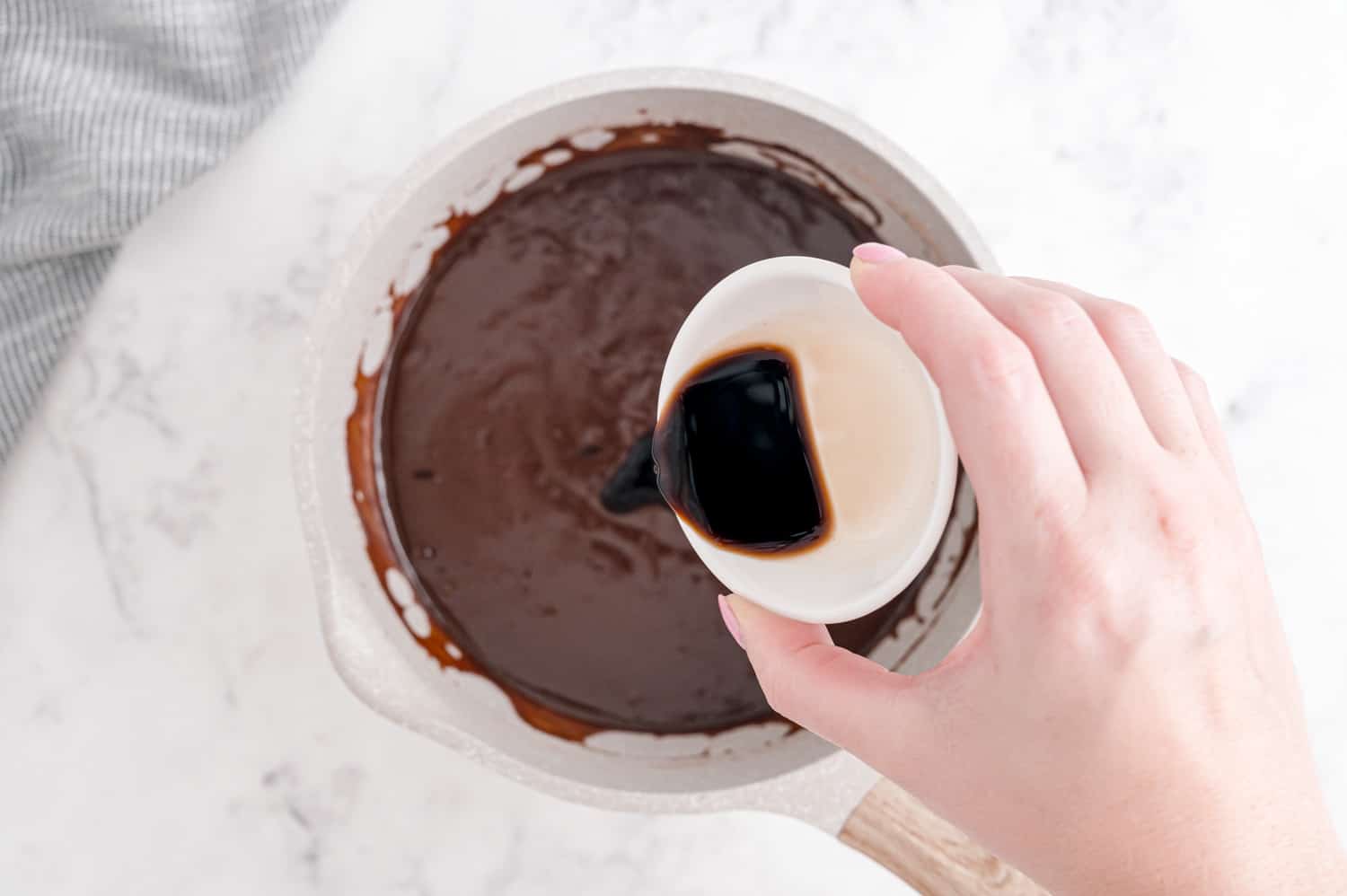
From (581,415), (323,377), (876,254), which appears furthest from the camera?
(581,415)

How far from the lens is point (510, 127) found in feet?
2.54

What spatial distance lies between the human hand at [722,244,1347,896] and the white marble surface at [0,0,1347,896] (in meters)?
0.39

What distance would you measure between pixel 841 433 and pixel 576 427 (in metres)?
0.24

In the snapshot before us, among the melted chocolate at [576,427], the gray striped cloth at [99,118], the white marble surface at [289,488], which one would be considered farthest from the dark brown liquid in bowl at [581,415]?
the gray striped cloth at [99,118]

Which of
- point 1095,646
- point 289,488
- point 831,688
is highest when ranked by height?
point 1095,646

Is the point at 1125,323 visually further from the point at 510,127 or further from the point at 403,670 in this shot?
the point at 403,670

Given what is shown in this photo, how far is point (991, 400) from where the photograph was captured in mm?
553

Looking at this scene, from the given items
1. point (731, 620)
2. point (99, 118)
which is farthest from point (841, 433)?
point (99, 118)

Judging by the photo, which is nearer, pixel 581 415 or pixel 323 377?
pixel 323 377

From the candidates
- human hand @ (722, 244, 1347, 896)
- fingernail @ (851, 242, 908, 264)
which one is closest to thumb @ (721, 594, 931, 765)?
human hand @ (722, 244, 1347, 896)

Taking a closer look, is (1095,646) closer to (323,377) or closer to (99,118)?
(323,377)

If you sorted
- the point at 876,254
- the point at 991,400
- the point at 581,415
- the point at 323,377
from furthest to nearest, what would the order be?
the point at 581,415 → the point at 323,377 → the point at 876,254 → the point at 991,400

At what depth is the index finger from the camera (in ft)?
1.80

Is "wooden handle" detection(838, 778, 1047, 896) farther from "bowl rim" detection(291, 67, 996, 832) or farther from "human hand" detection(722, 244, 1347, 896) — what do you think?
"human hand" detection(722, 244, 1347, 896)
